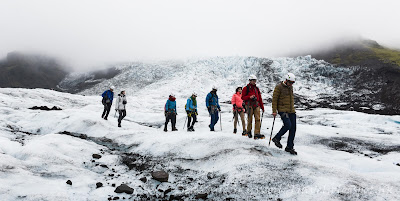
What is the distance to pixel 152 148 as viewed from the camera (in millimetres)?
9711

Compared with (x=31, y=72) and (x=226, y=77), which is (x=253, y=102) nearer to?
(x=226, y=77)

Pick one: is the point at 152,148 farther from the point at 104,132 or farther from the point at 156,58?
the point at 156,58

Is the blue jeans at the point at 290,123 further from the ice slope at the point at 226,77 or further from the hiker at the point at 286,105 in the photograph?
the ice slope at the point at 226,77

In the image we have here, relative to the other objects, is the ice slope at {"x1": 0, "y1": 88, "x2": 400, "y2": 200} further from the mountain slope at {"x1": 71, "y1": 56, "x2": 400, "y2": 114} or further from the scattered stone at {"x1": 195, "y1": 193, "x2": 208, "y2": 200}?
the mountain slope at {"x1": 71, "y1": 56, "x2": 400, "y2": 114}

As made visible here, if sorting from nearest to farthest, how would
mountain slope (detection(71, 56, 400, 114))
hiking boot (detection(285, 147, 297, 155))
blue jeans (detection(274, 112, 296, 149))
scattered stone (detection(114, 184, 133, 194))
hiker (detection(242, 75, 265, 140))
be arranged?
scattered stone (detection(114, 184, 133, 194))
blue jeans (detection(274, 112, 296, 149))
hiking boot (detection(285, 147, 297, 155))
hiker (detection(242, 75, 265, 140))
mountain slope (detection(71, 56, 400, 114))

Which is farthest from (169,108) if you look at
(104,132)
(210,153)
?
(210,153)

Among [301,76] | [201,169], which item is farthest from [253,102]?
[301,76]

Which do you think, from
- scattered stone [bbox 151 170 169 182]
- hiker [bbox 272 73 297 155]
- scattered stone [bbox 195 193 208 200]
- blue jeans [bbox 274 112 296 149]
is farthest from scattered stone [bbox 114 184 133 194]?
blue jeans [bbox 274 112 296 149]

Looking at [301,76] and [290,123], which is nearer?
[290,123]

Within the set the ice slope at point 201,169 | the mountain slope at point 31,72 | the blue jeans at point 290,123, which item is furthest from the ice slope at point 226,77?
the blue jeans at point 290,123

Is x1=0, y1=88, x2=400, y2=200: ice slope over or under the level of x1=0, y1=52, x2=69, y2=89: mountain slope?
under

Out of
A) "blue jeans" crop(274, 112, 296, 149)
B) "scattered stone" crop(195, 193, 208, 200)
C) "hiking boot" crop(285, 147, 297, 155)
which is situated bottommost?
"scattered stone" crop(195, 193, 208, 200)

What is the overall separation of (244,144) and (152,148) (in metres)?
3.67

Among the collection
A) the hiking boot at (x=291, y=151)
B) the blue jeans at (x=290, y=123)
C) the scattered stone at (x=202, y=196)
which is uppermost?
the blue jeans at (x=290, y=123)
